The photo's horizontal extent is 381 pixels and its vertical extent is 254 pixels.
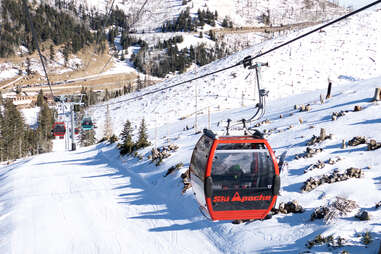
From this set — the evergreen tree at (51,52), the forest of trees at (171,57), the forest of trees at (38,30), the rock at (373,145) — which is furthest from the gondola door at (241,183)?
the evergreen tree at (51,52)

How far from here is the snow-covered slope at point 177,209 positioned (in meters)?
9.56

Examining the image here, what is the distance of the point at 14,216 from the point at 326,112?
17.8 meters

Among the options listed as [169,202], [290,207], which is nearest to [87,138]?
[169,202]

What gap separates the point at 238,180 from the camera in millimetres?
7621

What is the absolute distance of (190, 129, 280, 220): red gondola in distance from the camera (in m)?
7.44

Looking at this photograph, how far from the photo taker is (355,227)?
8508mm

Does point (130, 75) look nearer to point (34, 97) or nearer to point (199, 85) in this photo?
point (34, 97)

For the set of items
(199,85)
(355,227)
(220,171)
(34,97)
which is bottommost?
(34,97)

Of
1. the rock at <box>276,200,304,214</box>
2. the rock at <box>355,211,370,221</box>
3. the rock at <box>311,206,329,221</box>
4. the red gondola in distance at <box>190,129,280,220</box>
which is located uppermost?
the red gondola in distance at <box>190,129,280,220</box>

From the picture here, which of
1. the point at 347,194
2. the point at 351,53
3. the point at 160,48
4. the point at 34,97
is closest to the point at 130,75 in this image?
the point at 160,48

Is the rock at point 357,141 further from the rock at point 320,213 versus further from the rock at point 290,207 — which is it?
the rock at point 320,213

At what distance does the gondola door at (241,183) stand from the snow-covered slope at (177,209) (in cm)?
225

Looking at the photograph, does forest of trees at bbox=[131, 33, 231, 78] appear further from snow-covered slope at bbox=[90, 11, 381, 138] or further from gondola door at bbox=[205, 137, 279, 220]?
gondola door at bbox=[205, 137, 279, 220]

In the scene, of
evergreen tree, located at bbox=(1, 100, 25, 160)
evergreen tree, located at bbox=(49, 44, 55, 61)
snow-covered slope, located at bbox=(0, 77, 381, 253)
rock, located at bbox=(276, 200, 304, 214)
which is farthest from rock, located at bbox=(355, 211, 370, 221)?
evergreen tree, located at bbox=(49, 44, 55, 61)
